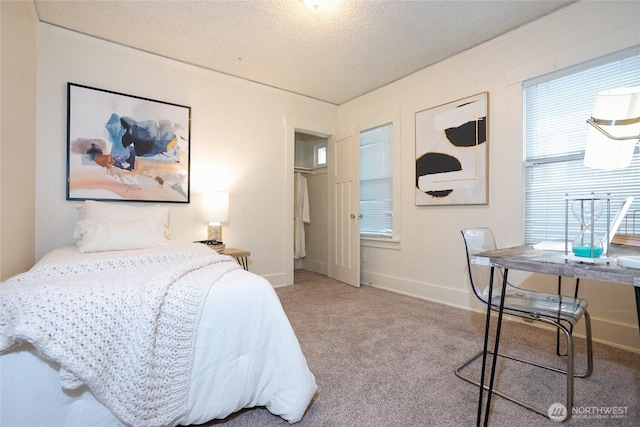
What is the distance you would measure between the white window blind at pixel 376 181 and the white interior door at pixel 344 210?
24 cm

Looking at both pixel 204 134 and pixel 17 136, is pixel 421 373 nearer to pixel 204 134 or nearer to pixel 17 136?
pixel 17 136

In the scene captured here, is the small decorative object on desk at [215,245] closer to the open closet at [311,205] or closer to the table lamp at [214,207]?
the table lamp at [214,207]

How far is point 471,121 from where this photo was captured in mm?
2992

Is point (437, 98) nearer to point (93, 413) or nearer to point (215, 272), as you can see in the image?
point (215, 272)

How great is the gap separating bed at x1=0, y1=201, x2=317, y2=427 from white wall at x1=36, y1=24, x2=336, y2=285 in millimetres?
1706

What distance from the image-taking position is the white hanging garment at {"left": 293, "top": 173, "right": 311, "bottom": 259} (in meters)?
5.14

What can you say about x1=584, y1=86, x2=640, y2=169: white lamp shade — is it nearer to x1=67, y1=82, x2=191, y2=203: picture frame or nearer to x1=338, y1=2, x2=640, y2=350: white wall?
x1=338, y1=2, x2=640, y2=350: white wall

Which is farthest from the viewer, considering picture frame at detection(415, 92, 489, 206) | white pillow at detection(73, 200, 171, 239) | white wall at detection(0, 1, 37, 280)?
picture frame at detection(415, 92, 489, 206)

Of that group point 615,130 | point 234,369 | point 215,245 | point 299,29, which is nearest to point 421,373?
point 234,369

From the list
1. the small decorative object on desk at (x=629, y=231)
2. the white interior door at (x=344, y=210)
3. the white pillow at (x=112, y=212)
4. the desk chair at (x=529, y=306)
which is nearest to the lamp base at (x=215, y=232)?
the white pillow at (x=112, y=212)

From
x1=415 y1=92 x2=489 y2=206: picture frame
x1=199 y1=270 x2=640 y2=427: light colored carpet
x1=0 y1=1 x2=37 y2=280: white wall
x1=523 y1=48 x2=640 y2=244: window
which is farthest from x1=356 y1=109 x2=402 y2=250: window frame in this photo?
x1=0 y1=1 x2=37 y2=280: white wall

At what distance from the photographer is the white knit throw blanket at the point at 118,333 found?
1.03 m

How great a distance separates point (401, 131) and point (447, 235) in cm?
138

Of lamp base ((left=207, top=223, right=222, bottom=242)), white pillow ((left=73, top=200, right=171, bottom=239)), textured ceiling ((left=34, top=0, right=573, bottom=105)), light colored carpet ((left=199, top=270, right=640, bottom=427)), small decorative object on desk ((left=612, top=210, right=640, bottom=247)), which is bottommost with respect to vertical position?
light colored carpet ((left=199, top=270, right=640, bottom=427))
